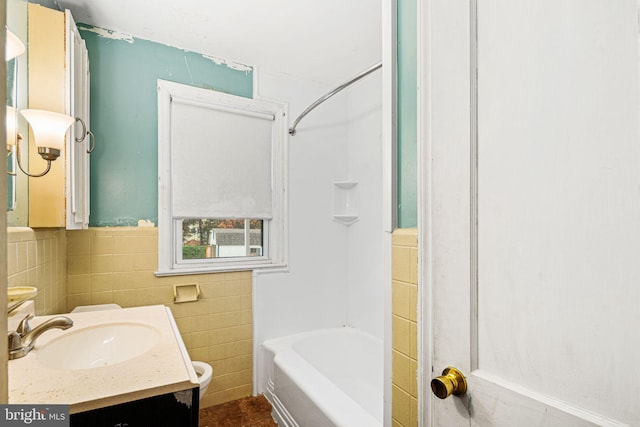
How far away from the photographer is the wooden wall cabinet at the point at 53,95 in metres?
1.36

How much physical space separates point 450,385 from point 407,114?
76 centimetres

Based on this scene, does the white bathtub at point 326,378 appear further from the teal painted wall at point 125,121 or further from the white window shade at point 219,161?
the teal painted wall at point 125,121

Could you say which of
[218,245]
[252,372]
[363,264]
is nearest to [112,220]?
[218,245]

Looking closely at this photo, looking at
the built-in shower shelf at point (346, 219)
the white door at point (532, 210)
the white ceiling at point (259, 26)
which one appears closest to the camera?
the white door at point (532, 210)

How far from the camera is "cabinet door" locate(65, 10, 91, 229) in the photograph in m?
1.45

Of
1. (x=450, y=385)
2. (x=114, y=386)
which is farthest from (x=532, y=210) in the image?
(x=114, y=386)

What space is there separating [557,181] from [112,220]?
2.20 metres

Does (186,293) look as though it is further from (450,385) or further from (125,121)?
(450,385)

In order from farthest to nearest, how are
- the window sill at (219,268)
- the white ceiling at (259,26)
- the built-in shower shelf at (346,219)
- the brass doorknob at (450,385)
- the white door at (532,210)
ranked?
the built-in shower shelf at (346,219)
the window sill at (219,268)
the white ceiling at (259,26)
the brass doorknob at (450,385)
the white door at (532,210)

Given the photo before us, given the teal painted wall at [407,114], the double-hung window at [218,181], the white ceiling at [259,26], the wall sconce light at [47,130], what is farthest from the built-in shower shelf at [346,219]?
the wall sconce light at [47,130]

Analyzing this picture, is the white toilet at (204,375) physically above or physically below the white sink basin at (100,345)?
below

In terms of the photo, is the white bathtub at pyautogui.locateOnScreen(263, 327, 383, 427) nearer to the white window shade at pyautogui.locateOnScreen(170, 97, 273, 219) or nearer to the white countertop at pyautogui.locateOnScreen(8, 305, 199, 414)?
the white countertop at pyautogui.locateOnScreen(8, 305, 199, 414)

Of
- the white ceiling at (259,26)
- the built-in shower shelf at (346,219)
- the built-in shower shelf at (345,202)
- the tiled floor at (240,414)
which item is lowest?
the tiled floor at (240,414)

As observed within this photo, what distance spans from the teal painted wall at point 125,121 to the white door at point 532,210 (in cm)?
183
